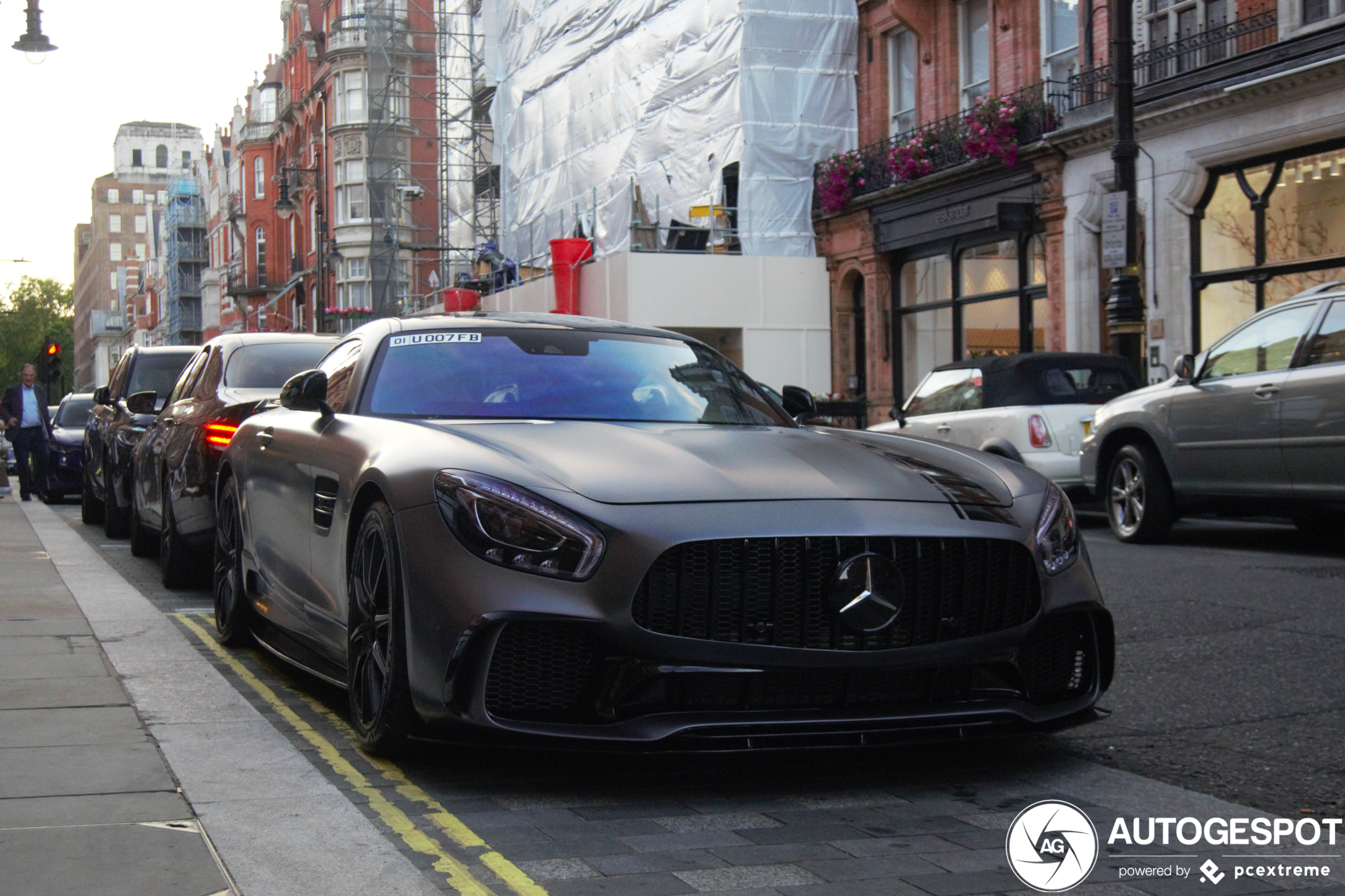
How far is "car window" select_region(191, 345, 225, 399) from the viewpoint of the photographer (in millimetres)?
10031

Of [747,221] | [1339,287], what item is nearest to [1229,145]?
[1339,287]

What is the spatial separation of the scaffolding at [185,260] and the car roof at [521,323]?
110119 mm

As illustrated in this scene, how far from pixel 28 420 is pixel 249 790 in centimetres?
1802

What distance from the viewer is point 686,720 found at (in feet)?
13.6

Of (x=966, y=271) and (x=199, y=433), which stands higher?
(x=966, y=271)

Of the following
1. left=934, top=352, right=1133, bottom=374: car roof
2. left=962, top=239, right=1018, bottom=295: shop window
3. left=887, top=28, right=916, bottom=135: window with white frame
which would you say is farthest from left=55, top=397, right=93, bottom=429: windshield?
left=887, top=28, right=916, bottom=135: window with white frame

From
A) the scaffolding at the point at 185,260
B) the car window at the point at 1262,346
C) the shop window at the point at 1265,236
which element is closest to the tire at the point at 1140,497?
the car window at the point at 1262,346

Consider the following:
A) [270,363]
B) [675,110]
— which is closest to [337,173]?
[675,110]

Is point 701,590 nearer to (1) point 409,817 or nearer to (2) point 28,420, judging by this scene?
(1) point 409,817

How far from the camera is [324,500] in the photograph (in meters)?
5.44

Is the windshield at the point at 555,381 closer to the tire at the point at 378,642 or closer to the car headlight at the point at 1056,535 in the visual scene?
the tire at the point at 378,642

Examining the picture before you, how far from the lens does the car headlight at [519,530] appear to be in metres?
4.16

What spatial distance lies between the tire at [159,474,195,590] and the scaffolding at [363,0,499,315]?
119ft

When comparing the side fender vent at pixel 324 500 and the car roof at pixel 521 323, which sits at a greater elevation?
the car roof at pixel 521 323
